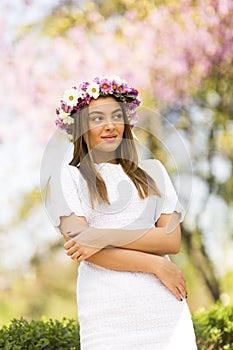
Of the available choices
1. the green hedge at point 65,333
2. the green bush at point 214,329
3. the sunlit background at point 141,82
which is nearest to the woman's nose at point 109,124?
the green hedge at point 65,333

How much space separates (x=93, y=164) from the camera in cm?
221

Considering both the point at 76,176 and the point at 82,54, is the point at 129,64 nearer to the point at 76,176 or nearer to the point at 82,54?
the point at 82,54

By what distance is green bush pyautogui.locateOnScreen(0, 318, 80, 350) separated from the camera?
9.67ft

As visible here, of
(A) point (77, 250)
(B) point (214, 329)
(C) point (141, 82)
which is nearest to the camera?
(A) point (77, 250)

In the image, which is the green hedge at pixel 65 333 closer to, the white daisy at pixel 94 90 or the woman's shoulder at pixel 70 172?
the woman's shoulder at pixel 70 172

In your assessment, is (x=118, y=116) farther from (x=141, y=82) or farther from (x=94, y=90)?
(x=141, y=82)

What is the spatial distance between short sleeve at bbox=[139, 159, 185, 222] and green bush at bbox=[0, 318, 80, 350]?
39.8 inches

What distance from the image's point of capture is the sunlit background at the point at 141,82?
670 centimetres

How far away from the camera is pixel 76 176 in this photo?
215 cm

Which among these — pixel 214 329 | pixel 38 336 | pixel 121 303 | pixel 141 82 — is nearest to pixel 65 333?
pixel 38 336

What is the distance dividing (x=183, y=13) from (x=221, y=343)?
3.86 meters

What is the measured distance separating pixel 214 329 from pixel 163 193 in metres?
1.56

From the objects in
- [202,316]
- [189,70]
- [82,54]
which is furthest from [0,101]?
[202,316]

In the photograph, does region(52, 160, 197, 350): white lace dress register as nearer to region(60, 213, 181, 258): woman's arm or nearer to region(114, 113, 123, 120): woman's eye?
region(60, 213, 181, 258): woman's arm
